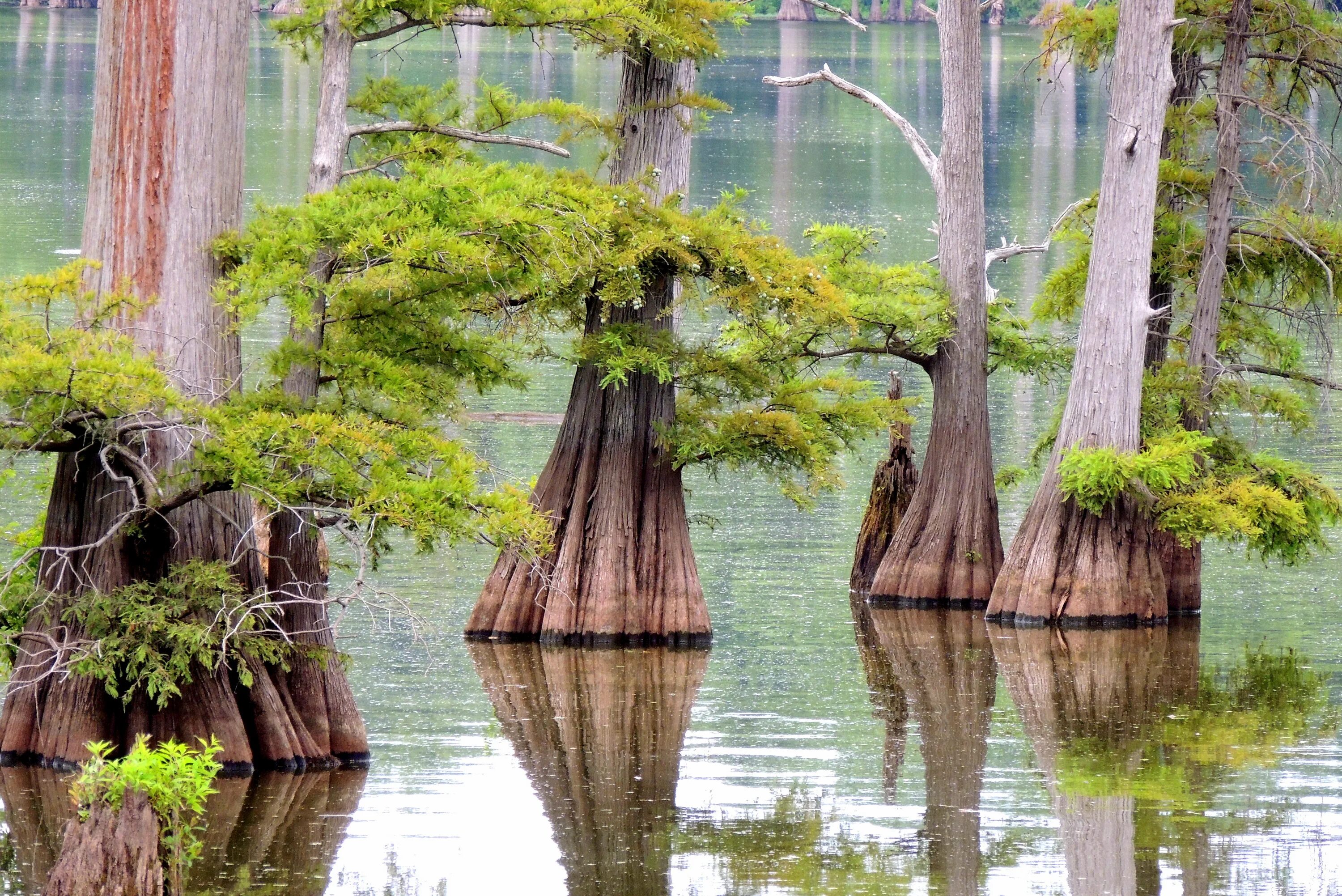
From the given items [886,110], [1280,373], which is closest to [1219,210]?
[1280,373]

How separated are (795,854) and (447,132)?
5336 millimetres

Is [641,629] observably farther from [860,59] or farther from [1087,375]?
[860,59]

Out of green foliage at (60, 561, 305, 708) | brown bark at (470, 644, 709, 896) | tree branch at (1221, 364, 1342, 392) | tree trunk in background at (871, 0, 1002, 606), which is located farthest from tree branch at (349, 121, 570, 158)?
tree branch at (1221, 364, 1342, 392)

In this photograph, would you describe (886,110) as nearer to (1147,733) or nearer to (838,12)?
(838,12)

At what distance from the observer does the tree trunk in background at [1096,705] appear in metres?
11.8

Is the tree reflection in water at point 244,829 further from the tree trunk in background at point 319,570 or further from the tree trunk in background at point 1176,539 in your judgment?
the tree trunk in background at point 1176,539

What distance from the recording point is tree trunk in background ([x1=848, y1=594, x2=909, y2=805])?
540 inches

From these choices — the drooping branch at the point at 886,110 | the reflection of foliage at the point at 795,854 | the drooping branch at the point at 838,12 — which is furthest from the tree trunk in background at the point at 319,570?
the drooping branch at the point at 886,110

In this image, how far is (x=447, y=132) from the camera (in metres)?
13.9

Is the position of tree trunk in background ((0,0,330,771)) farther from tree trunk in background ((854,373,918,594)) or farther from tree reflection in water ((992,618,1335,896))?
tree trunk in background ((854,373,918,594))

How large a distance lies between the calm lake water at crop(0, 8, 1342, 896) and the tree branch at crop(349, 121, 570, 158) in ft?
1.54

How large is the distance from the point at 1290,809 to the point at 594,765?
4.35m

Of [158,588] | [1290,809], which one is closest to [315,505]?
[158,588]

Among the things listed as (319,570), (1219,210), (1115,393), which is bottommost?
(319,570)
